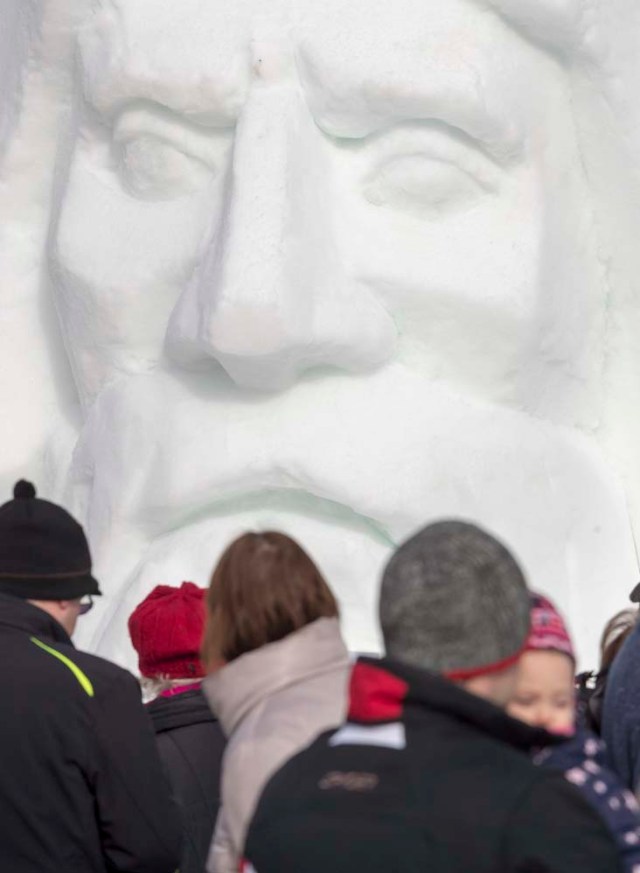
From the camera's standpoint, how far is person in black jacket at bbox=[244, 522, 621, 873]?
4.53ft

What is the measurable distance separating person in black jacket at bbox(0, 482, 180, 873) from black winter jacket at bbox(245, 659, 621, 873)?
0.61 meters

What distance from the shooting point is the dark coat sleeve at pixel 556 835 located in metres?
1.36

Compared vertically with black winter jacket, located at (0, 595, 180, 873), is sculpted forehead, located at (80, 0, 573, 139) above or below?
above

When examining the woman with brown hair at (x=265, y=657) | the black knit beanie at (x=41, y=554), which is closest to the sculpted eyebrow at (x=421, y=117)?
the black knit beanie at (x=41, y=554)

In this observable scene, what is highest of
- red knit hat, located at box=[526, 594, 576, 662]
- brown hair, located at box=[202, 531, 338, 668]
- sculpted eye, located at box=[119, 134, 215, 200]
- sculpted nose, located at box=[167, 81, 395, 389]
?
sculpted eye, located at box=[119, 134, 215, 200]

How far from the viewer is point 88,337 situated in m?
4.07

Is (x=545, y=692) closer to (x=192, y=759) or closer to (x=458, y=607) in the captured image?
(x=458, y=607)

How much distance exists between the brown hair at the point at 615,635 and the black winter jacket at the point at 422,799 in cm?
68

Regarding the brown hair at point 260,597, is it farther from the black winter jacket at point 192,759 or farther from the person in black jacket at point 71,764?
the black winter jacket at point 192,759

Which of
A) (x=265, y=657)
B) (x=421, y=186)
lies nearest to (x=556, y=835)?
(x=265, y=657)

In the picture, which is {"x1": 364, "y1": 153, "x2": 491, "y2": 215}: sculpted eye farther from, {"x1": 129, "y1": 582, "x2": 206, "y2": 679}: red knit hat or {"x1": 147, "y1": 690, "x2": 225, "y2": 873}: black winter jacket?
{"x1": 147, "y1": 690, "x2": 225, "y2": 873}: black winter jacket

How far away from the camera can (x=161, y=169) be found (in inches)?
155

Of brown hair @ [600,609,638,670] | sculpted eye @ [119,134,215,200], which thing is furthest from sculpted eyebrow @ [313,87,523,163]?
brown hair @ [600,609,638,670]

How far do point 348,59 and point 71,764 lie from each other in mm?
2054
